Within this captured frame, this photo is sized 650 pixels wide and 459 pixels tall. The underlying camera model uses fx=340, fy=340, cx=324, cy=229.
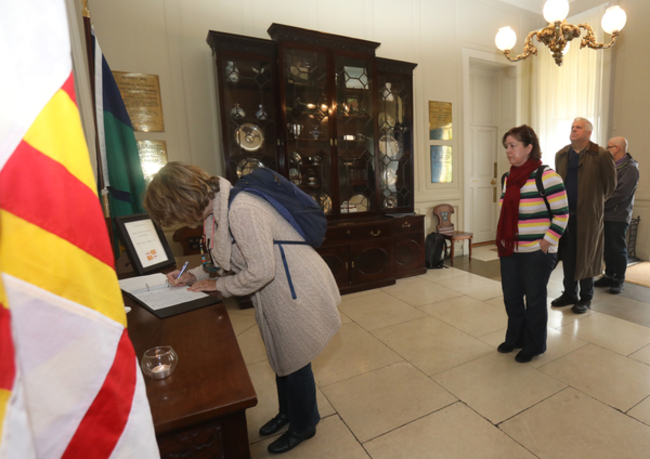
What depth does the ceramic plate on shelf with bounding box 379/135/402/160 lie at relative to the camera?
416 cm

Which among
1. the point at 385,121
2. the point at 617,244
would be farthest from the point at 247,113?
the point at 617,244

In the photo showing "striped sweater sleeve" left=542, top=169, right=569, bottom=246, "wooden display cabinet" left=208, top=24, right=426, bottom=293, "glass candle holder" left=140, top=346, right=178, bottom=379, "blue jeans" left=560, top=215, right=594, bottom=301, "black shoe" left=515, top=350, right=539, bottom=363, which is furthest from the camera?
"wooden display cabinet" left=208, top=24, right=426, bottom=293

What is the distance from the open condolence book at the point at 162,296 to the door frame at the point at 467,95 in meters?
4.81

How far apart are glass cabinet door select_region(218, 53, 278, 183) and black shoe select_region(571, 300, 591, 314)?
3.08 meters

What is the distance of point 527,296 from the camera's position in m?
2.15

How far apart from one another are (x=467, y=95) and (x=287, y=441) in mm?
5131

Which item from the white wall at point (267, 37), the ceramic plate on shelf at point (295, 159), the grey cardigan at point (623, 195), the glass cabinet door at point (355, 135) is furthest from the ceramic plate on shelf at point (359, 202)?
the grey cardigan at point (623, 195)

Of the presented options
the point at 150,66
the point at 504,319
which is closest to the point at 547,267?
the point at 504,319

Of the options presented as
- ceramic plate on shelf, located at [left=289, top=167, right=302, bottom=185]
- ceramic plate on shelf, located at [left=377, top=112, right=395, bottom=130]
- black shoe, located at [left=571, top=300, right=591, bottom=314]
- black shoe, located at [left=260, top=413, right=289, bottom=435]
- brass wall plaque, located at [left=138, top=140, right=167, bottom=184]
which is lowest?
black shoe, located at [left=260, top=413, right=289, bottom=435]

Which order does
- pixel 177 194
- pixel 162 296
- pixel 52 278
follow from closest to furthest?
pixel 52 278 → pixel 177 194 → pixel 162 296

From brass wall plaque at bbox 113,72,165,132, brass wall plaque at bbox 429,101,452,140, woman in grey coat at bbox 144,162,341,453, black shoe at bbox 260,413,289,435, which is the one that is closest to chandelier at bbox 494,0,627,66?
brass wall plaque at bbox 429,101,452,140

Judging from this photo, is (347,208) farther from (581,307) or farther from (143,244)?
(143,244)

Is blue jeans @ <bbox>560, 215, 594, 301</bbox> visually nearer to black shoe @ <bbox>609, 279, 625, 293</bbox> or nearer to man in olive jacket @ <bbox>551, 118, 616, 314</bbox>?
man in olive jacket @ <bbox>551, 118, 616, 314</bbox>

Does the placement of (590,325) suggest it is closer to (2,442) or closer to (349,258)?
(349,258)
